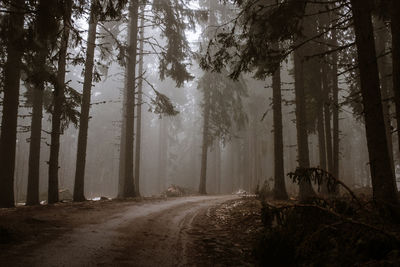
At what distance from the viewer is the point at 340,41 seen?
1794 cm

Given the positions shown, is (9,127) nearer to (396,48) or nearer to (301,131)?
(301,131)

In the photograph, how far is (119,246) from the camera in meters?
5.03

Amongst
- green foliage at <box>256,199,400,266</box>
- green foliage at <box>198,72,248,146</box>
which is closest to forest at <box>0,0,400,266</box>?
green foliage at <box>256,199,400,266</box>

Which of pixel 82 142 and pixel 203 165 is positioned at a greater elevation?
pixel 82 142

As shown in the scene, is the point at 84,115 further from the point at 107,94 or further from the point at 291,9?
the point at 107,94

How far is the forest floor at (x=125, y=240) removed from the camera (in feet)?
14.3

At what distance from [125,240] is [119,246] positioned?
0.39 metres

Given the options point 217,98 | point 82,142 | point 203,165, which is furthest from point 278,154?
point 217,98

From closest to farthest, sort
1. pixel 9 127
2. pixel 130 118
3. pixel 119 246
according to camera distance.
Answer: pixel 119 246, pixel 9 127, pixel 130 118

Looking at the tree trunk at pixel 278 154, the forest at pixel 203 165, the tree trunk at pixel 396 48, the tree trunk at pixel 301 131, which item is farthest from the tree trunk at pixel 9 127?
the tree trunk at pixel 396 48

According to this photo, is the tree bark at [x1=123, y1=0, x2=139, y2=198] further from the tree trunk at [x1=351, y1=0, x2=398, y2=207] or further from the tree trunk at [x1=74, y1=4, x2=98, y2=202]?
the tree trunk at [x1=351, y1=0, x2=398, y2=207]

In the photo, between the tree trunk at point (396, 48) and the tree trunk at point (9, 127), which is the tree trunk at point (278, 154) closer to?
the tree trunk at point (396, 48)

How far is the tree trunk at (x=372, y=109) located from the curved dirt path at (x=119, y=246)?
12.3 ft

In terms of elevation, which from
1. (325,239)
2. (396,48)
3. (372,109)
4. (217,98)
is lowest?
(325,239)
